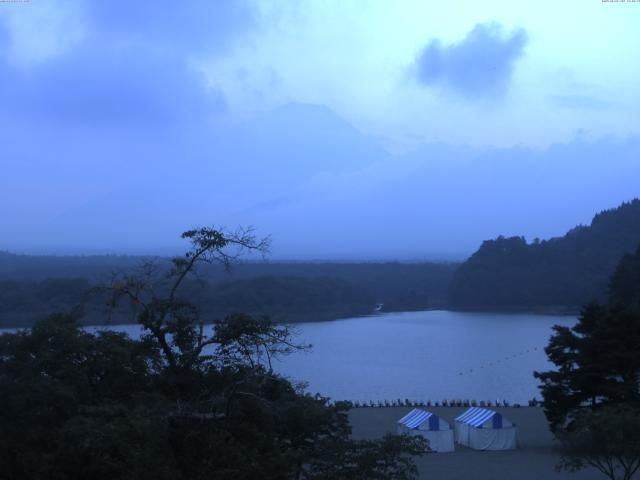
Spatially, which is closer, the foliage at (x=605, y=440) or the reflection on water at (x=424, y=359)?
the foliage at (x=605, y=440)

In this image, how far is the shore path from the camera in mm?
10008

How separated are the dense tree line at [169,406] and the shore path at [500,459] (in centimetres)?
384

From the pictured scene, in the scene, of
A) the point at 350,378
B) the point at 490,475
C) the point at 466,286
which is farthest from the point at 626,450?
the point at 466,286

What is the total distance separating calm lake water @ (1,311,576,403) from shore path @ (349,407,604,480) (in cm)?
223

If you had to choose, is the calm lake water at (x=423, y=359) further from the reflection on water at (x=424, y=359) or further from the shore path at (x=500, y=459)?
the shore path at (x=500, y=459)

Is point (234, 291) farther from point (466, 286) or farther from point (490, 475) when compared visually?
point (490, 475)

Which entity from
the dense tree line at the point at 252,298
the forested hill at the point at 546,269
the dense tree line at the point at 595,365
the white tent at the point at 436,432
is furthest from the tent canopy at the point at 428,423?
the forested hill at the point at 546,269

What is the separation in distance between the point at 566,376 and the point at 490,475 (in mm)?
2223

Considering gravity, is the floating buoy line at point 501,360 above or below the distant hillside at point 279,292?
below

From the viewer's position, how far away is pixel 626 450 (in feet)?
26.5

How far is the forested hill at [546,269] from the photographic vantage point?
52.0 metres

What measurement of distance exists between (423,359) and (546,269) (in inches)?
1200

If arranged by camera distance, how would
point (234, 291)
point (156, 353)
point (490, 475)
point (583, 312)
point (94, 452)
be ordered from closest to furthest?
point (94, 452), point (156, 353), point (490, 475), point (583, 312), point (234, 291)

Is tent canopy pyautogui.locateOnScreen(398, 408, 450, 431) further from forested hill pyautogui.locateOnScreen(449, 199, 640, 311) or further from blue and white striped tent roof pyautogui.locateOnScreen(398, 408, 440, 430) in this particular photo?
forested hill pyautogui.locateOnScreen(449, 199, 640, 311)
